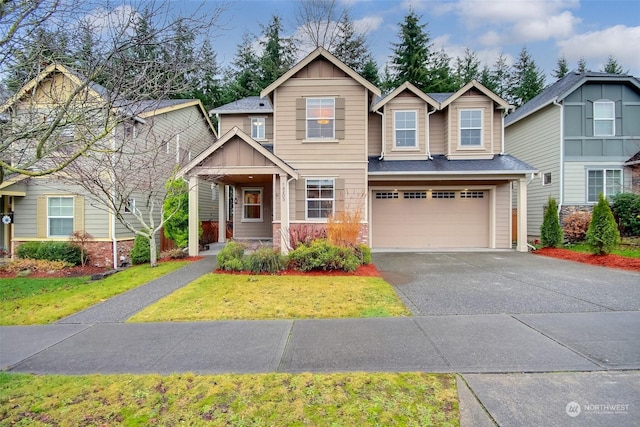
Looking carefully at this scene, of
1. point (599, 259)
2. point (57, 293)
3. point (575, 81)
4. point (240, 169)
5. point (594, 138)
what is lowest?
point (57, 293)

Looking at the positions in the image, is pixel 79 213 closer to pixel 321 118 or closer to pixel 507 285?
pixel 321 118

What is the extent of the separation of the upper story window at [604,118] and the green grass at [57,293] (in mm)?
18194

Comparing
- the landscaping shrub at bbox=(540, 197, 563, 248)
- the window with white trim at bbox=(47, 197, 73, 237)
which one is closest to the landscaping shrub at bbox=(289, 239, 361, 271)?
the landscaping shrub at bbox=(540, 197, 563, 248)

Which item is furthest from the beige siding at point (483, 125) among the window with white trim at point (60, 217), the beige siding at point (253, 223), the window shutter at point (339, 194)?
the window with white trim at point (60, 217)

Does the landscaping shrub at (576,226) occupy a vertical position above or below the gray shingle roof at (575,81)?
below

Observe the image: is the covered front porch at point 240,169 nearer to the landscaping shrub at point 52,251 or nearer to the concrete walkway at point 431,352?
the landscaping shrub at point 52,251

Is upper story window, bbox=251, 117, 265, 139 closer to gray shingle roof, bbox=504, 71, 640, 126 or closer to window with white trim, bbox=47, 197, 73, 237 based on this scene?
window with white trim, bbox=47, 197, 73, 237

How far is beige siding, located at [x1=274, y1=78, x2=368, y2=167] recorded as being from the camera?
38.3 feet

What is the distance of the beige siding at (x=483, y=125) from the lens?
42.8 ft

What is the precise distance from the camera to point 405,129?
13164mm

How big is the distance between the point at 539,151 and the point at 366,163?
32.7 feet

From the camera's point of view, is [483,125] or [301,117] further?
[483,125]

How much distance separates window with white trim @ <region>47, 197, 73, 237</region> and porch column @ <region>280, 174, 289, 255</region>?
7876 mm

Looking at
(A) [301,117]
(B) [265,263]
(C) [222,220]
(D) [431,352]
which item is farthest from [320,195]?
(D) [431,352]
